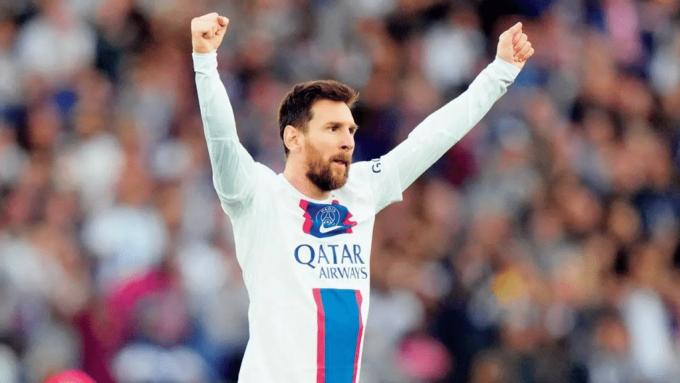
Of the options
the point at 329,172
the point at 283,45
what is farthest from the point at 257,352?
the point at 283,45

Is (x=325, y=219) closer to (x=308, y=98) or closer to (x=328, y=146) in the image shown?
(x=328, y=146)

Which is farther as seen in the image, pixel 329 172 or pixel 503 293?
pixel 503 293

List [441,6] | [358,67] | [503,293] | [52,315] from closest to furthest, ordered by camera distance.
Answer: [52,315], [503,293], [358,67], [441,6]

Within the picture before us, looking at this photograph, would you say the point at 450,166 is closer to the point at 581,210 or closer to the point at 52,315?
Answer: the point at 581,210

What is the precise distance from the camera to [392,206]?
12.8 metres

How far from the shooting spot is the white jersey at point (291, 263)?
5836mm

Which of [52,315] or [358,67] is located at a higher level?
[358,67]

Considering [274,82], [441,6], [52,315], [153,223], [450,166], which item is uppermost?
[441,6]

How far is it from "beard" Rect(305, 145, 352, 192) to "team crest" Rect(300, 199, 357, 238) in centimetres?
12

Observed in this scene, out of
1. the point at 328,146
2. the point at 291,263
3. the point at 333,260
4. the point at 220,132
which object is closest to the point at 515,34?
the point at 328,146

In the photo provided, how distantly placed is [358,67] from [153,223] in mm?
3641

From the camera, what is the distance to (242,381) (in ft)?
19.8

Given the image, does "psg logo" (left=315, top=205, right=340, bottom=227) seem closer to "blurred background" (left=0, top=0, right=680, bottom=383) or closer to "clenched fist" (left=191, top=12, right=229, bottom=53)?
"clenched fist" (left=191, top=12, right=229, bottom=53)

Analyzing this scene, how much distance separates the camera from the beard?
6105 mm
